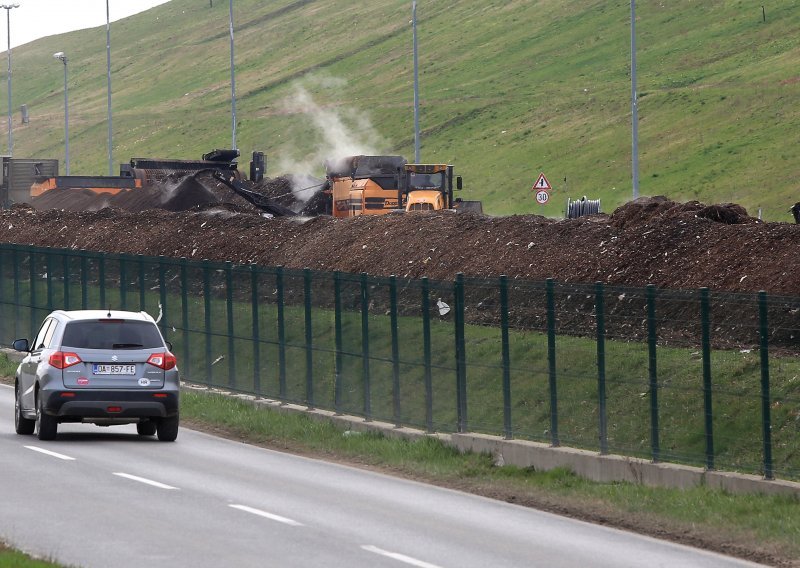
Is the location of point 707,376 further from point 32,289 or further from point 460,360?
point 32,289

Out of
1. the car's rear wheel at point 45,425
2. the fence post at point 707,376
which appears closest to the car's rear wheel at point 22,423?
the car's rear wheel at point 45,425

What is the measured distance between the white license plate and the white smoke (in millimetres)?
93337

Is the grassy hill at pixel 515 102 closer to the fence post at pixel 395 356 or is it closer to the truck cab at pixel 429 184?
the truck cab at pixel 429 184

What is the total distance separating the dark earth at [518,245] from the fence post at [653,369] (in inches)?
47.1

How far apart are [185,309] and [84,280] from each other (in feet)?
18.0

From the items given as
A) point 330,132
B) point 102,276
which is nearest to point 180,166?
point 102,276

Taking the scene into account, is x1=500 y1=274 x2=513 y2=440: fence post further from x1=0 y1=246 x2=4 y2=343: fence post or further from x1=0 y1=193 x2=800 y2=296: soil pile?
x1=0 y1=246 x2=4 y2=343: fence post

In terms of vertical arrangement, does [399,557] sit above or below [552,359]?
below

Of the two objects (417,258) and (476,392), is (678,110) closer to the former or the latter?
(417,258)

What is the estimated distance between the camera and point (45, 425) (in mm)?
22719

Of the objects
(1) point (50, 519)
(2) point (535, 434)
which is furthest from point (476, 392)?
(1) point (50, 519)

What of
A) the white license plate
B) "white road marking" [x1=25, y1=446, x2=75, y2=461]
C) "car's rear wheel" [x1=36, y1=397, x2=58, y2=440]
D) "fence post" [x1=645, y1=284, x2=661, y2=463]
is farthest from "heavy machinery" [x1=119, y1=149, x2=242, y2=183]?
"fence post" [x1=645, y1=284, x2=661, y2=463]

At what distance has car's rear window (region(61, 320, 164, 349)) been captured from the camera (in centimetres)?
2278

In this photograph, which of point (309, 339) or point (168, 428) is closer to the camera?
point (168, 428)
